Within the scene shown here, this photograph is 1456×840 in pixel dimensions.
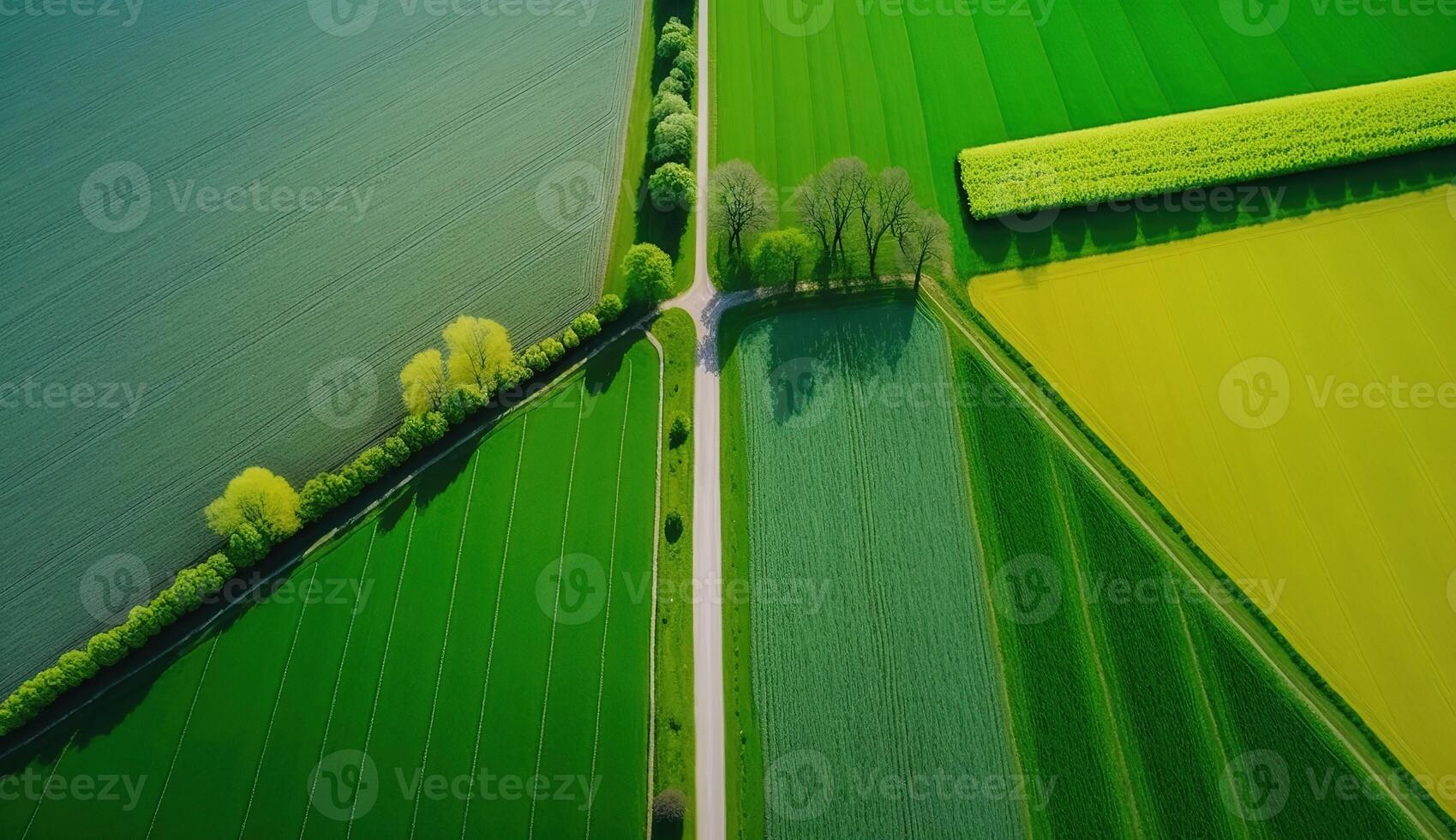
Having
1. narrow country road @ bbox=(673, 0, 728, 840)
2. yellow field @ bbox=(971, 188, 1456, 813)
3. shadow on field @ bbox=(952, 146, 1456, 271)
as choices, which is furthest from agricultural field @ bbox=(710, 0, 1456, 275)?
narrow country road @ bbox=(673, 0, 728, 840)

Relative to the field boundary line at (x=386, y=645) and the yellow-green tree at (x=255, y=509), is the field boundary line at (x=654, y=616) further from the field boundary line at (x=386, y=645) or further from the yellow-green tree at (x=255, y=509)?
the yellow-green tree at (x=255, y=509)

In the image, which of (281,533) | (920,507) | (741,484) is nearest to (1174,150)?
(920,507)

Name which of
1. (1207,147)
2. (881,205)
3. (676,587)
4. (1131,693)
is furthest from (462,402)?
(1207,147)

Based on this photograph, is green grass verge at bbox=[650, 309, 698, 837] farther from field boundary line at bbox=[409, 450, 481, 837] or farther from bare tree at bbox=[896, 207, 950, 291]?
bare tree at bbox=[896, 207, 950, 291]

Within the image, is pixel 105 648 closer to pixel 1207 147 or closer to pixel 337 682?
pixel 337 682

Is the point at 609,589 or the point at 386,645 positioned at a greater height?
the point at 609,589

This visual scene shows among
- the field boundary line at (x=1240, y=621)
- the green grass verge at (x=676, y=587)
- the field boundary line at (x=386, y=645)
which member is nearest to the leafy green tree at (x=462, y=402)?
the field boundary line at (x=386, y=645)
